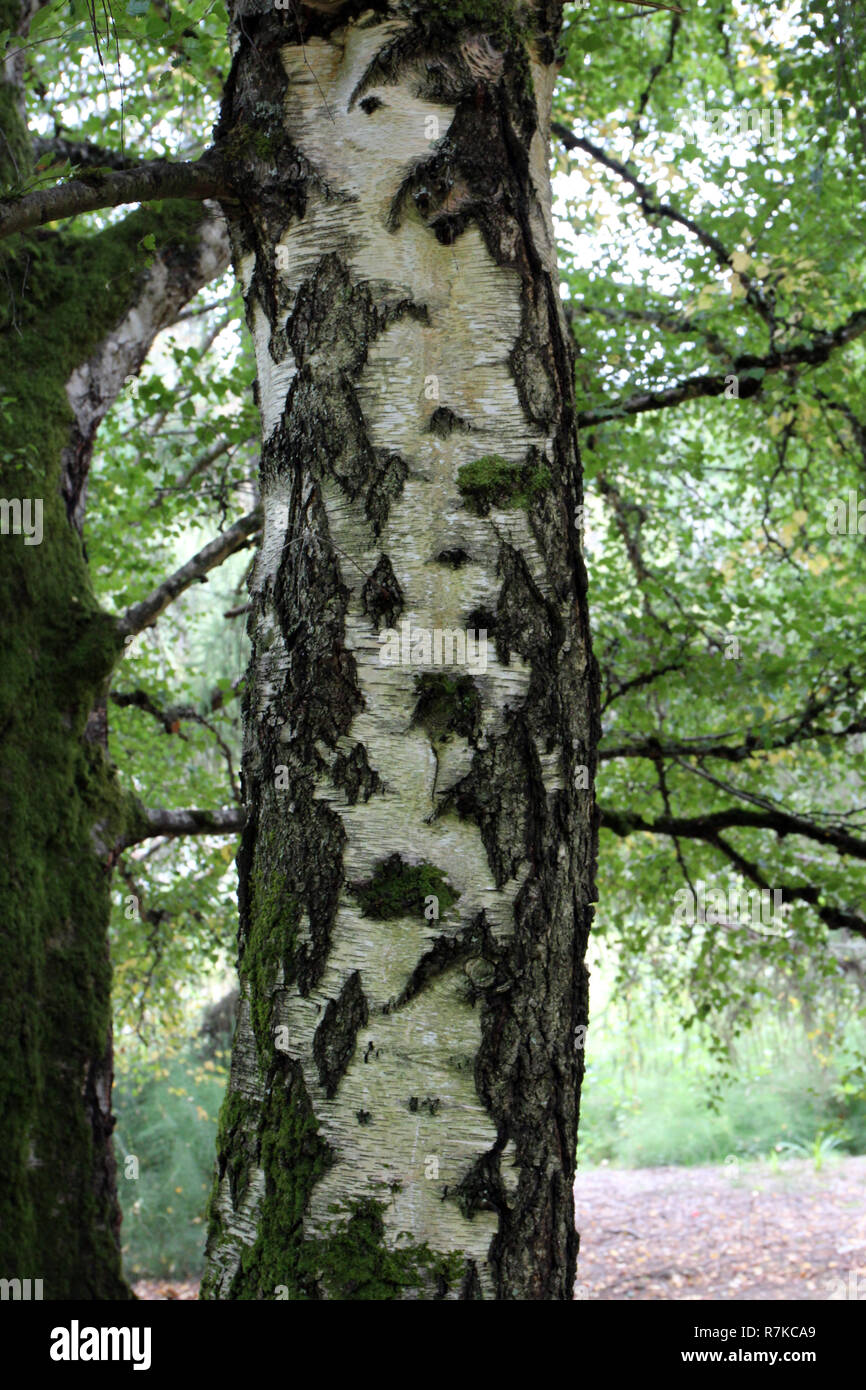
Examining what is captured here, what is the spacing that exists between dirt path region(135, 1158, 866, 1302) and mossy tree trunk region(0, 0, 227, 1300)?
6.18 metres

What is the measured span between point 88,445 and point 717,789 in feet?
11.7

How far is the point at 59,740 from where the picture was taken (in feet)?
11.0

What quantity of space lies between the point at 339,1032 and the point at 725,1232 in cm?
1005

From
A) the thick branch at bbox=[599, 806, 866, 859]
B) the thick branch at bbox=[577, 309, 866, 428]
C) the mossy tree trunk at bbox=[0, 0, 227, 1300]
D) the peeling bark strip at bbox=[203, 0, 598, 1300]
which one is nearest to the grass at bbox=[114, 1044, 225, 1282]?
the thick branch at bbox=[599, 806, 866, 859]

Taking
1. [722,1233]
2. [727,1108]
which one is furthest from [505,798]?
[727,1108]

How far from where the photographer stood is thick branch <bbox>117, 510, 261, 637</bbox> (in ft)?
13.1

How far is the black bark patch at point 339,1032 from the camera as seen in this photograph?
1.29 meters

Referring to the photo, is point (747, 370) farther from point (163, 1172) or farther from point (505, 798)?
point (163, 1172)

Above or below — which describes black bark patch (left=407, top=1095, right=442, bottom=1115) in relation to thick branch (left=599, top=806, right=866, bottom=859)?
below

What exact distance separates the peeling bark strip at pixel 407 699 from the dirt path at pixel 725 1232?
286 inches

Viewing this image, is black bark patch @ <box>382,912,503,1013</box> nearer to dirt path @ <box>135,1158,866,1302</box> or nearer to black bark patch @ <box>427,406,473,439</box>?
black bark patch @ <box>427,406,473,439</box>

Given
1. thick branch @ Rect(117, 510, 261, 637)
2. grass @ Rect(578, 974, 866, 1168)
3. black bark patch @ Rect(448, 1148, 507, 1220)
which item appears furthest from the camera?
grass @ Rect(578, 974, 866, 1168)

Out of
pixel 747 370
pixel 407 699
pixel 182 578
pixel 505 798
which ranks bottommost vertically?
pixel 505 798
